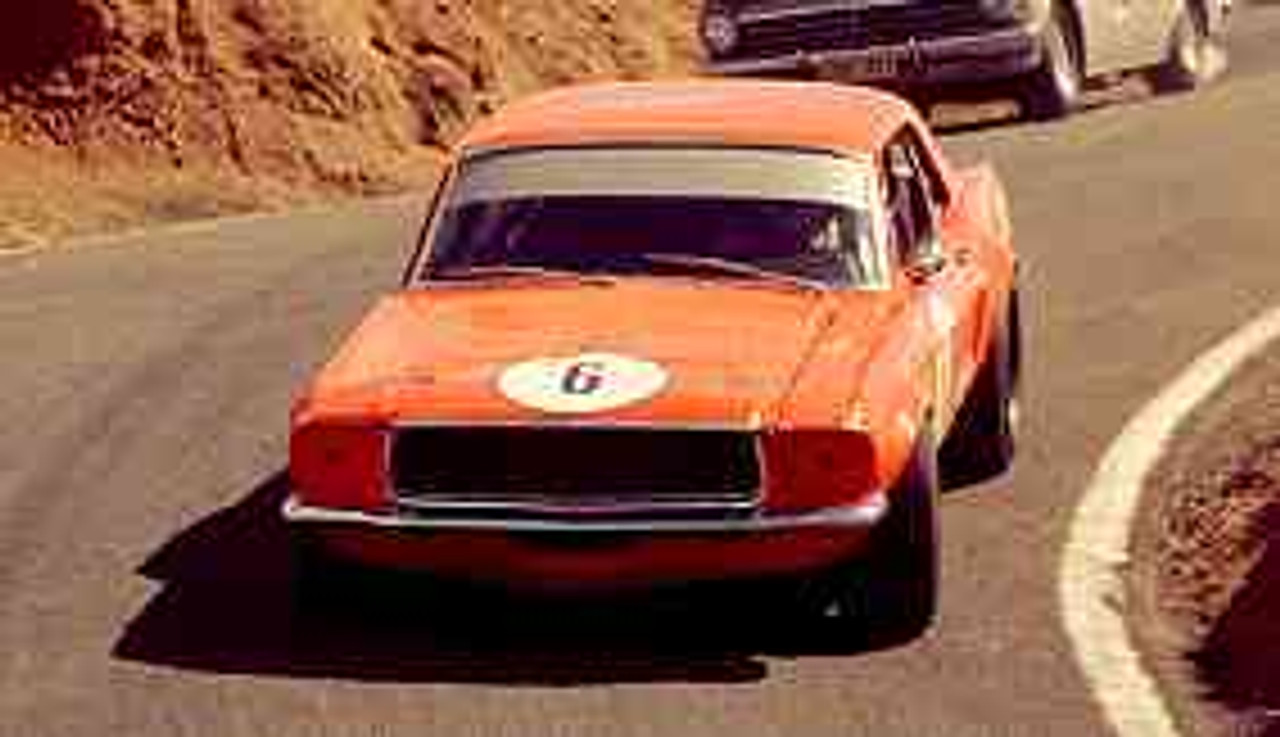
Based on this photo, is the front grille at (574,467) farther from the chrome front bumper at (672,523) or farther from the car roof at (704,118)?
the car roof at (704,118)

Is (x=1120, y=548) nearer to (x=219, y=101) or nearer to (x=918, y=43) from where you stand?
(x=918, y=43)

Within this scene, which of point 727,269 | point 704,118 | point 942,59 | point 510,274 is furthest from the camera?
point 942,59

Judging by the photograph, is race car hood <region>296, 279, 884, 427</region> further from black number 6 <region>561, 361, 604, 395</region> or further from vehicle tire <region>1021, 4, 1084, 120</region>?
vehicle tire <region>1021, 4, 1084, 120</region>

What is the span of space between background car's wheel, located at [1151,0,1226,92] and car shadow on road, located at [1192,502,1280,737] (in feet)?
52.5

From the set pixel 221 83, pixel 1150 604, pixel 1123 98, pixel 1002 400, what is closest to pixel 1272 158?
pixel 1123 98

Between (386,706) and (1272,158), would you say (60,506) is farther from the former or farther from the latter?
(1272,158)

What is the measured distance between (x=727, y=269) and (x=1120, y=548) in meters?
1.63

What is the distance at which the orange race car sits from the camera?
30.7 ft

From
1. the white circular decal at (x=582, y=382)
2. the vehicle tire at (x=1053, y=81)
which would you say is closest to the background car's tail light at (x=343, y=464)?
the white circular decal at (x=582, y=382)

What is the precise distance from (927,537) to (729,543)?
0.66 m

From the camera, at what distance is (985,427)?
38.6 feet

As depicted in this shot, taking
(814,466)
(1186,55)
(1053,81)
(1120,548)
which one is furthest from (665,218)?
(1186,55)

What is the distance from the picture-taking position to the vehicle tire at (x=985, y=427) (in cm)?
1169

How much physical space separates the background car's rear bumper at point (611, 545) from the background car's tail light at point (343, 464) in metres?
0.06
